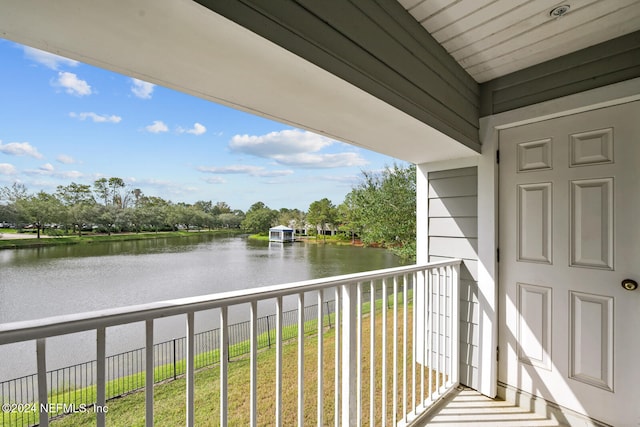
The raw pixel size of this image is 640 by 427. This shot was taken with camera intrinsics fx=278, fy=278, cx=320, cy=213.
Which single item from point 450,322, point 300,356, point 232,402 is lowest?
point 232,402

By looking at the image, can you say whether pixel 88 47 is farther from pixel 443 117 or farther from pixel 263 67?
pixel 443 117

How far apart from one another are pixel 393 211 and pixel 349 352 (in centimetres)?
697

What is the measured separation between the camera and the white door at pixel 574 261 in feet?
5.45

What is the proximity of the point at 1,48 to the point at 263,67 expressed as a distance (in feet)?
10.9

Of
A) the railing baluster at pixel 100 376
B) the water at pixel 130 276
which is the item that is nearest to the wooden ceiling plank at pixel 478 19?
the water at pixel 130 276

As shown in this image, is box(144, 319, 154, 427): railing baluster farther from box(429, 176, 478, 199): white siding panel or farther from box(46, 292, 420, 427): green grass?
box(429, 176, 478, 199): white siding panel

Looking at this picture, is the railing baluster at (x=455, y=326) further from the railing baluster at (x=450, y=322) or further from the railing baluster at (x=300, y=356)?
the railing baluster at (x=300, y=356)

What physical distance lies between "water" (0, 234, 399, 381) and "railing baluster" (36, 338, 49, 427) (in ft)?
0.25

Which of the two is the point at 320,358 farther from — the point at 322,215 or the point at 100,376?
the point at 322,215

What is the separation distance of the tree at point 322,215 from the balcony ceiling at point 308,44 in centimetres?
926

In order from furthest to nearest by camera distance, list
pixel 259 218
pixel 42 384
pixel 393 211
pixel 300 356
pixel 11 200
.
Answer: pixel 393 211 < pixel 259 218 < pixel 11 200 < pixel 300 356 < pixel 42 384

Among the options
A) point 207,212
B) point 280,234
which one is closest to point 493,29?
point 207,212

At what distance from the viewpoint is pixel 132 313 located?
2.64 feet

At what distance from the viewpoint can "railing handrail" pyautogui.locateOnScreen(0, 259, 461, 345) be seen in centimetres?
65
